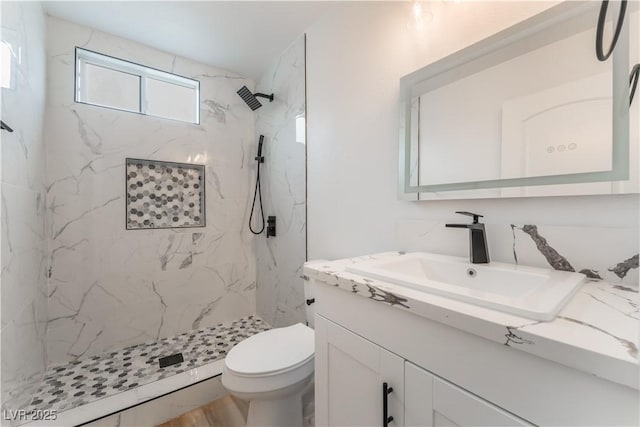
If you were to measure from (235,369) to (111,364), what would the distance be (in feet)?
4.35

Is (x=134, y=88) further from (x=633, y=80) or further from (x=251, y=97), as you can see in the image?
(x=633, y=80)

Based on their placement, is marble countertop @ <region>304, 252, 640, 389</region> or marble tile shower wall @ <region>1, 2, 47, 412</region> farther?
marble tile shower wall @ <region>1, 2, 47, 412</region>

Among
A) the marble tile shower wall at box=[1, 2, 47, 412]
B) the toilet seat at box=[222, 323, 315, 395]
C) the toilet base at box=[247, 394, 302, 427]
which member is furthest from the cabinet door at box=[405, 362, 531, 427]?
the marble tile shower wall at box=[1, 2, 47, 412]

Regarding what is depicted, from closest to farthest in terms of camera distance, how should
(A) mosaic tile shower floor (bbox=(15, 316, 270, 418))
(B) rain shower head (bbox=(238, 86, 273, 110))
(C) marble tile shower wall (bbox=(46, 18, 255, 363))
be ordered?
(A) mosaic tile shower floor (bbox=(15, 316, 270, 418))
(C) marble tile shower wall (bbox=(46, 18, 255, 363))
(B) rain shower head (bbox=(238, 86, 273, 110))

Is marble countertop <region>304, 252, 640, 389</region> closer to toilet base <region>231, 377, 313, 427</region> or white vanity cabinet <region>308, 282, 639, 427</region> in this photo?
white vanity cabinet <region>308, 282, 639, 427</region>

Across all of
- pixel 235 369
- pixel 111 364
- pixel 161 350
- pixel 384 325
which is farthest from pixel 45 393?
pixel 384 325

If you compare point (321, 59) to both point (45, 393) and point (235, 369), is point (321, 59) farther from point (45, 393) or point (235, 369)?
point (45, 393)

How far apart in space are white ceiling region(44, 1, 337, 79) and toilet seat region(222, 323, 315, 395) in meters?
2.06

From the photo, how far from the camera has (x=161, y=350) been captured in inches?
80.1

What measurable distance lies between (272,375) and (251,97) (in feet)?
7.07

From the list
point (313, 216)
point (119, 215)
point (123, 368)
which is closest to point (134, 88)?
point (119, 215)

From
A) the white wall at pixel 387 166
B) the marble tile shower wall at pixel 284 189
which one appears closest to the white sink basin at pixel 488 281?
the white wall at pixel 387 166

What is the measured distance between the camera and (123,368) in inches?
70.9

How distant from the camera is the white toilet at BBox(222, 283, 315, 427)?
116cm
